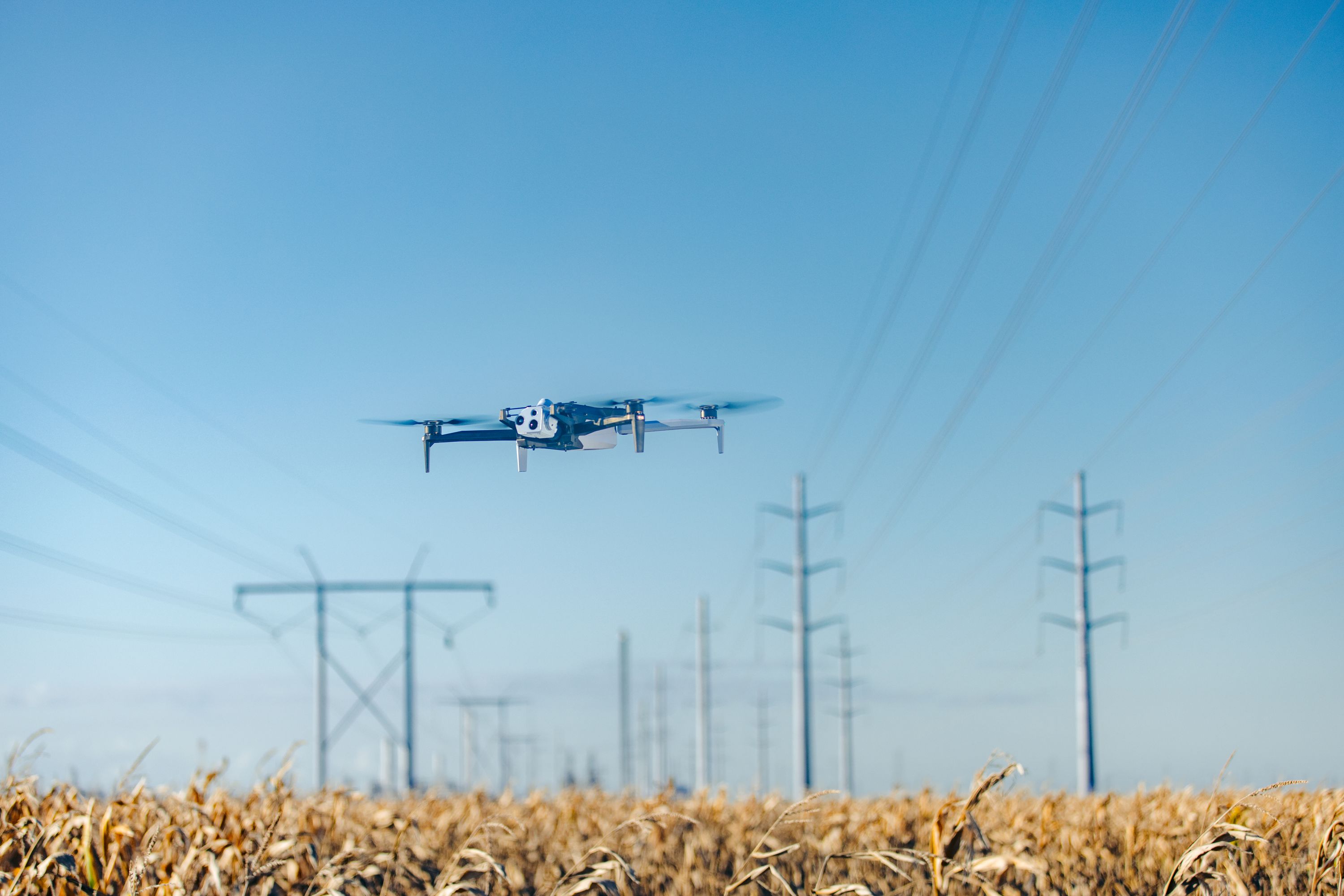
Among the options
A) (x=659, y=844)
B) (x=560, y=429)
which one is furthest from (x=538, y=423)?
(x=659, y=844)

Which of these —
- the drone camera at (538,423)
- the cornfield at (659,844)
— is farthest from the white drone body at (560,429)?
the cornfield at (659,844)

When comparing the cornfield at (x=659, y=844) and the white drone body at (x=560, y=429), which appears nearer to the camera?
the white drone body at (x=560, y=429)

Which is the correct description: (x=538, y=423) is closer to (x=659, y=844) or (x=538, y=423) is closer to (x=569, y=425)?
(x=569, y=425)

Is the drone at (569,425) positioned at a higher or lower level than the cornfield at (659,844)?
higher

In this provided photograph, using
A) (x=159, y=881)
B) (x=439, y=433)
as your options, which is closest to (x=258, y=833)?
(x=159, y=881)

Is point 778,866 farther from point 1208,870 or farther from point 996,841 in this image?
point 1208,870

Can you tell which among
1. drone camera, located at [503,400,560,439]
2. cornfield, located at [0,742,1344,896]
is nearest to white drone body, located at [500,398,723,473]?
drone camera, located at [503,400,560,439]

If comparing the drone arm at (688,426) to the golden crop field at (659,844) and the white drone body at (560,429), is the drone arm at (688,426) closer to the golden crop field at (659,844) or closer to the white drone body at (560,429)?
the white drone body at (560,429)

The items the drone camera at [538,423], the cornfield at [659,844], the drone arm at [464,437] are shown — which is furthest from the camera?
the cornfield at [659,844]
